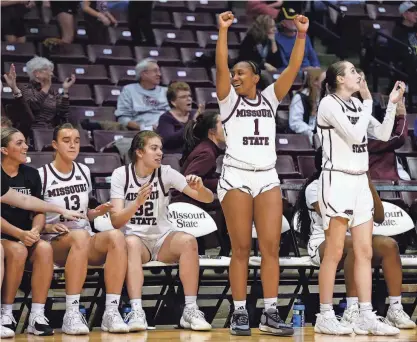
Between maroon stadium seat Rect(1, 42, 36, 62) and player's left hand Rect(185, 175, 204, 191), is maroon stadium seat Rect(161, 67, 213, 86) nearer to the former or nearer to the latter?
maroon stadium seat Rect(1, 42, 36, 62)

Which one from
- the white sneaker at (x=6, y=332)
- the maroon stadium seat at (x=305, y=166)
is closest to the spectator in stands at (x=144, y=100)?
the maroon stadium seat at (x=305, y=166)

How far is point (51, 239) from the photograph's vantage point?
6.74 m

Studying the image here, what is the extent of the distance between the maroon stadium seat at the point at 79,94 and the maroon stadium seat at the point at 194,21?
2.20 m

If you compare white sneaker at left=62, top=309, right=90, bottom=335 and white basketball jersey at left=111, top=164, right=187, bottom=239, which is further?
white basketball jersey at left=111, top=164, right=187, bottom=239

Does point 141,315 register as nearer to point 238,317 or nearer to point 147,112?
point 238,317

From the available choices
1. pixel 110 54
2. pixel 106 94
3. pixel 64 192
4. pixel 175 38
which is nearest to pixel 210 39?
pixel 175 38

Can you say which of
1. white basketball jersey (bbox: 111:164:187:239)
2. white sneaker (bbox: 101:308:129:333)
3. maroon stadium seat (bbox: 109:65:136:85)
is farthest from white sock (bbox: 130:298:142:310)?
maroon stadium seat (bbox: 109:65:136:85)

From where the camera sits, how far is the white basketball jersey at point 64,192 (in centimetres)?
689

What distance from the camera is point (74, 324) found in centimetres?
650

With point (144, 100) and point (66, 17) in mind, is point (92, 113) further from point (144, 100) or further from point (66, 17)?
point (66, 17)

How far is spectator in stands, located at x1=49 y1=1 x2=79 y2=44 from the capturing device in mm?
11102

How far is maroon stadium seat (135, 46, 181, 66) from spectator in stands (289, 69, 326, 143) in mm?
1726

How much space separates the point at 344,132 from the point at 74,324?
201 centimetres

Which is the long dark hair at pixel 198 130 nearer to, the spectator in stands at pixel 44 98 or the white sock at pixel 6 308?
the spectator in stands at pixel 44 98
